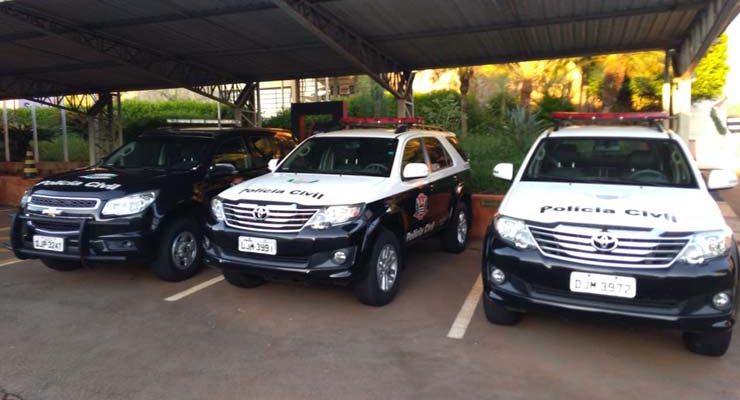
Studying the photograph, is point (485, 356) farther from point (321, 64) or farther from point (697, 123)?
point (697, 123)

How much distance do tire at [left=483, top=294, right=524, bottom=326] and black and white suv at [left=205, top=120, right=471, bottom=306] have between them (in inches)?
39.7

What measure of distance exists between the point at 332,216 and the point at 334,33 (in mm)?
6499

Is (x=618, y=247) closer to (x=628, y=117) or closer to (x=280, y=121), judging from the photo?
(x=628, y=117)

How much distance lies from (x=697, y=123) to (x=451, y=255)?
16.0 metres

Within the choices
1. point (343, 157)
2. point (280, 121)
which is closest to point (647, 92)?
point (280, 121)

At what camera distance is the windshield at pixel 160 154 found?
648cm

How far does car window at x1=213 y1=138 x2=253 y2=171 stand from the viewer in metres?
6.71

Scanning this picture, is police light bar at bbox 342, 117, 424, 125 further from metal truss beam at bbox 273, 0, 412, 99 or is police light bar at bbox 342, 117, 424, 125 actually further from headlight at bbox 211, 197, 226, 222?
metal truss beam at bbox 273, 0, 412, 99

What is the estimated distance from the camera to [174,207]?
18.9 ft

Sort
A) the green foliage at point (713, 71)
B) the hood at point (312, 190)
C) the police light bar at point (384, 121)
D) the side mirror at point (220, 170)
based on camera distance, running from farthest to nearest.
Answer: the green foliage at point (713, 71) → the police light bar at point (384, 121) → the side mirror at point (220, 170) → the hood at point (312, 190)

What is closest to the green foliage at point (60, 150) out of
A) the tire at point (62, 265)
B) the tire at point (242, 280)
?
the tire at point (62, 265)

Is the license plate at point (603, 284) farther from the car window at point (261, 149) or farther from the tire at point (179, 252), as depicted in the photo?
the car window at point (261, 149)

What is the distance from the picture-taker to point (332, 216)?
471cm

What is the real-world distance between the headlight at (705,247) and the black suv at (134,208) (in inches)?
182
